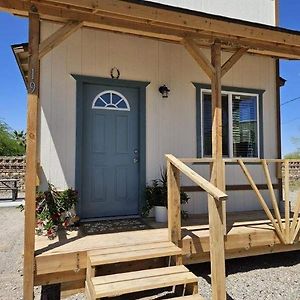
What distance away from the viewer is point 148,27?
12.7 feet

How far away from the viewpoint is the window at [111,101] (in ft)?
15.8

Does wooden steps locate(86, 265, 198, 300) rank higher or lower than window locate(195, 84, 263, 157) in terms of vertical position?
lower

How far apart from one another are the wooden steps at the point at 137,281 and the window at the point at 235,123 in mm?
2688

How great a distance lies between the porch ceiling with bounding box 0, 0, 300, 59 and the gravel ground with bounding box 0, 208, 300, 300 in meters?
3.17

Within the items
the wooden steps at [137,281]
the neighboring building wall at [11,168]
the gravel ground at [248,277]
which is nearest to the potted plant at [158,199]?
the gravel ground at [248,277]

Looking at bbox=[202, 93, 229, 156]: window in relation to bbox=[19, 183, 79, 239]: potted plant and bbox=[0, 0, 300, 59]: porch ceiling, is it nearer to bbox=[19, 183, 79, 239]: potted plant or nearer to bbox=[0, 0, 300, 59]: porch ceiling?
bbox=[0, 0, 300, 59]: porch ceiling

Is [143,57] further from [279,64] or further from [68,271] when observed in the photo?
[68,271]

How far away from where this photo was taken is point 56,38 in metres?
3.23

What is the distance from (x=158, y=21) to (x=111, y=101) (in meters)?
1.72

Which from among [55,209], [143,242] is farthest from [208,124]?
[55,209]

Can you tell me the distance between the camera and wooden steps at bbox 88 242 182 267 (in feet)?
9.83

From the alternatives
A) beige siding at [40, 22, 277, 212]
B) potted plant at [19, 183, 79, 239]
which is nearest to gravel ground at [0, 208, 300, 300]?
potted plant at [19, 183, 79, 239]

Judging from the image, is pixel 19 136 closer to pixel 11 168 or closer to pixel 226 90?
pixel 11 168

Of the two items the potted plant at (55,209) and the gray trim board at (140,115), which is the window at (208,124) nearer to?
the gray trim board at (140,115)
